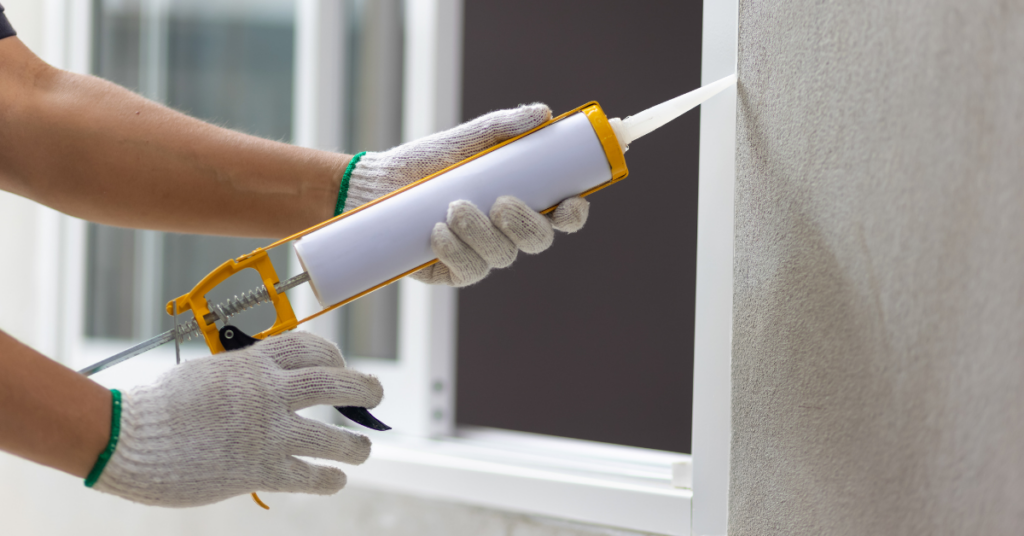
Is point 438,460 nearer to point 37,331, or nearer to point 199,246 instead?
point 199,246

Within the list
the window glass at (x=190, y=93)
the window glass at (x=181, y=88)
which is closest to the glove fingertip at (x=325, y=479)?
the window glass at (x=190, y=93)

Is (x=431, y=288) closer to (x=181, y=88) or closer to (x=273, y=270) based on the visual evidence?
(x=273, y=270)

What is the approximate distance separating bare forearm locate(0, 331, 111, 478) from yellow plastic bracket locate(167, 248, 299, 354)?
100 mm

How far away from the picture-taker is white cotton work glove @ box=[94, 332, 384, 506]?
57 cm

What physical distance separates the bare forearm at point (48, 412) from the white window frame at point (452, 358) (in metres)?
0.57

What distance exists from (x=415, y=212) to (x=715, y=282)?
1.12ft

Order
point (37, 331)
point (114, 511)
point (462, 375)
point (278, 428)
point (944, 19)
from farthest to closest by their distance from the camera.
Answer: point (462, 375), point (37, 331), point (114, 511), point (278, 428), point (944, 19)

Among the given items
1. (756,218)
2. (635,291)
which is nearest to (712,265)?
(756,218)

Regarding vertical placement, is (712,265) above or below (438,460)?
above

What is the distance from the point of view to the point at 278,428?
0.60 m

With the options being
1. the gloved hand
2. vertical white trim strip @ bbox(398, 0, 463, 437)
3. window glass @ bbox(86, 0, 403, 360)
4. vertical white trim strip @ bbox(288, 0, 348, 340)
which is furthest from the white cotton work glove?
window glass @ bbox(86, 0, 403, 360)

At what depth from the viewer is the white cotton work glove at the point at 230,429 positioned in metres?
0.57

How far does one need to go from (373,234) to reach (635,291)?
127 cm

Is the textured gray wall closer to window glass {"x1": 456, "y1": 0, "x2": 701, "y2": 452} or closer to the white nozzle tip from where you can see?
the white nozzle tip
